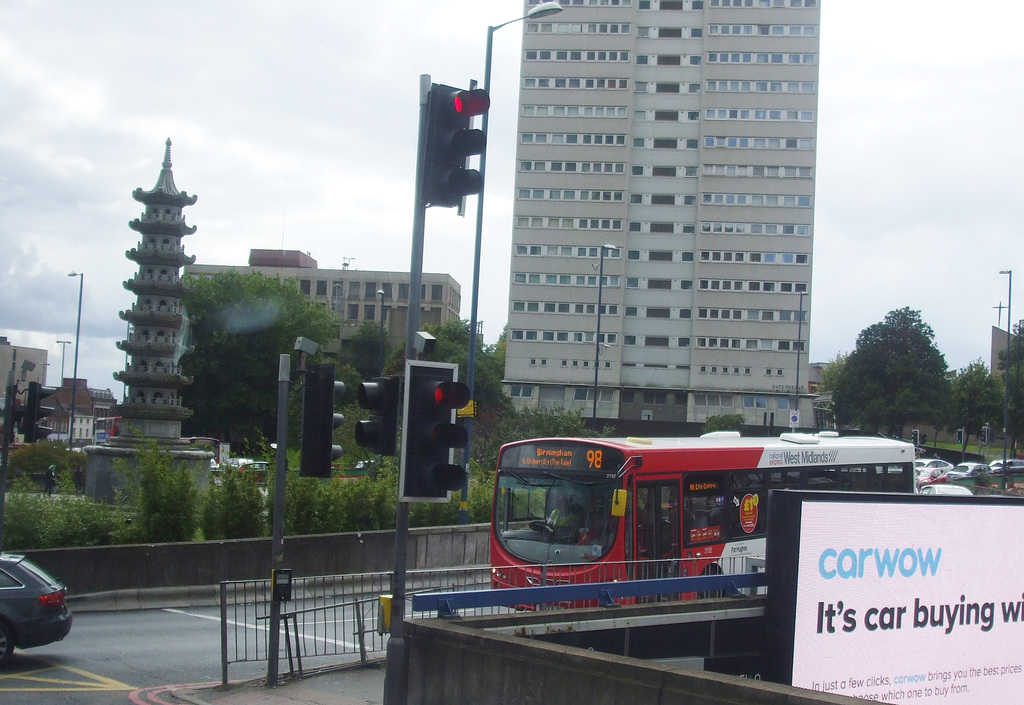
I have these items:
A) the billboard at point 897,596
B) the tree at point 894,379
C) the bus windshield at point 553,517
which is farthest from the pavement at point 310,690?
the tree at point 894,379

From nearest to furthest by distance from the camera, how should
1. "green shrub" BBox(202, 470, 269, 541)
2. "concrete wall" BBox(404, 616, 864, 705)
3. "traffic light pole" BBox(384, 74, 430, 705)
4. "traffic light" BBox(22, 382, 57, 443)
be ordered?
"concrete wall" BBox(404, 616, 864, 705) < "traffic light pole" BBox(384, 74, 430, 705) < "traffic light" BBox(22, 382, 57, 443) < "green shrub" BBox(202, 470, 269, 541)

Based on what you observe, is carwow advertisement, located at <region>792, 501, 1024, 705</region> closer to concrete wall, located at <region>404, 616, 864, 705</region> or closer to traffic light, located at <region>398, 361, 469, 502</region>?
concrete wall, located at <region>404, 616, 864, 705</region>

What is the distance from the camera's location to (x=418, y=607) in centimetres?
838

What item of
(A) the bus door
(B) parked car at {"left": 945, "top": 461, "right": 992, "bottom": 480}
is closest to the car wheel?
(A) the bus door

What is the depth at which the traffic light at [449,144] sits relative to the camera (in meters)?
8.99

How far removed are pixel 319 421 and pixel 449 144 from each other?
12.0 ft

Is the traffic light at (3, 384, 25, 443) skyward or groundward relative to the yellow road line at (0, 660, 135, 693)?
skyward

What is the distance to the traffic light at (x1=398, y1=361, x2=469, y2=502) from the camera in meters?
8.89

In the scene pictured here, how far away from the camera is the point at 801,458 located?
18.9 meters

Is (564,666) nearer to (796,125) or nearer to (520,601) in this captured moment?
(520,601)

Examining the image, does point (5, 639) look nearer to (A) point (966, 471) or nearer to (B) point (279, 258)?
(A) point (966, 471)

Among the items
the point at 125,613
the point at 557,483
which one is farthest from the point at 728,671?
the point at 125,613

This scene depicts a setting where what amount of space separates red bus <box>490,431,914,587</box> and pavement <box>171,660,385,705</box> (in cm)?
264

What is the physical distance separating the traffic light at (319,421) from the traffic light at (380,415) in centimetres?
163
